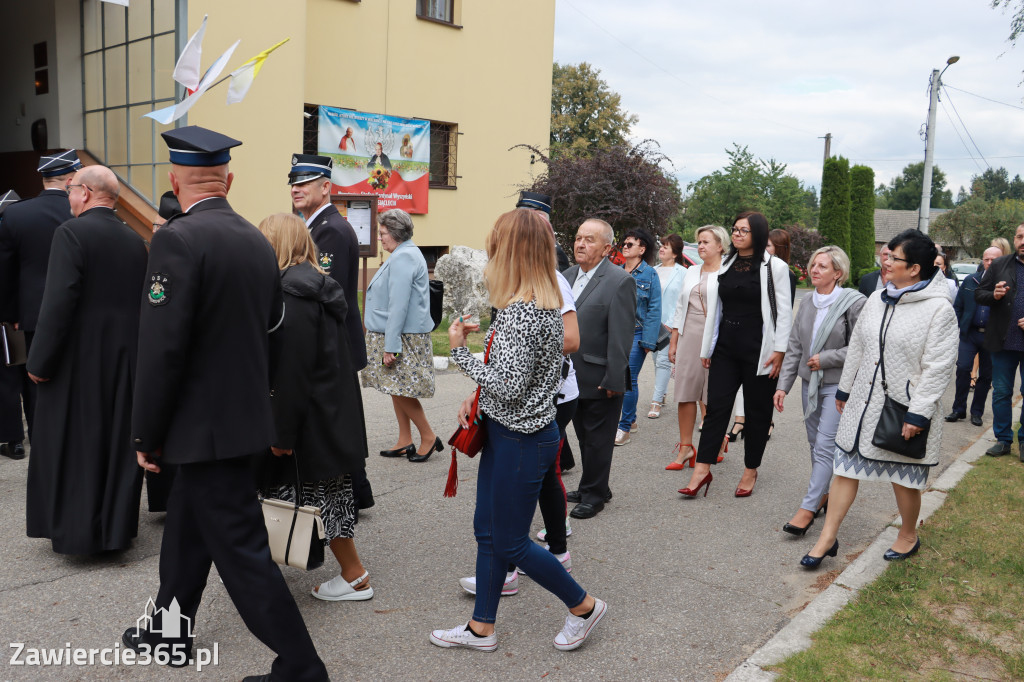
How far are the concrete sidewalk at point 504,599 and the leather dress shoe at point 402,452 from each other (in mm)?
198

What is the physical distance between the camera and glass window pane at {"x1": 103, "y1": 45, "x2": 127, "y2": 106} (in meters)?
12.8

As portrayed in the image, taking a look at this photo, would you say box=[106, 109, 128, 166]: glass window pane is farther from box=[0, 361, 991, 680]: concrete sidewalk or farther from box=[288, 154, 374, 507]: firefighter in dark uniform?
box=[288, 154, 374, 507]: firefighter in dark uniform

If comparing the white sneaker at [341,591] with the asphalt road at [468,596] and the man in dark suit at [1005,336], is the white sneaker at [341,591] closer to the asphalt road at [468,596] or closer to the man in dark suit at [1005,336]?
the asphalt road at [468,596]

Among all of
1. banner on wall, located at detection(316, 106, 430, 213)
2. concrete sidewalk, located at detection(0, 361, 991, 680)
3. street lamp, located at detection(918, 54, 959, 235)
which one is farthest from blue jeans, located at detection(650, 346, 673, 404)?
street lamp, located at detection(918, 54, 959, 235)

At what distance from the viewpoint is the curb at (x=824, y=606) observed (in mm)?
3551

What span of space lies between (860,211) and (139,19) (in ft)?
93.0

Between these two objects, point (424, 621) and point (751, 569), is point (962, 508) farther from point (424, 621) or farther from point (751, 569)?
point (424, 621)

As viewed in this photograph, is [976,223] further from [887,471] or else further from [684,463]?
[887,471]

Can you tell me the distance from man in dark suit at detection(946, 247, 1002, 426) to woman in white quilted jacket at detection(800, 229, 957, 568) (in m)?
4.97

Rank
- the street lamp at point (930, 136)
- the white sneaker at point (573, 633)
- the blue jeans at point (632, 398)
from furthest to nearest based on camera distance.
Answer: the street lamp at point (930, 136)
the blue jeans at point (632, 398)
the white sneaker at point (573, 633)

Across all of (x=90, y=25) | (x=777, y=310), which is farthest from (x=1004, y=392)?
(x=90, y=25)

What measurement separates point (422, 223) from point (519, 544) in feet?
50.7

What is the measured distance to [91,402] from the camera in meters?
4.39

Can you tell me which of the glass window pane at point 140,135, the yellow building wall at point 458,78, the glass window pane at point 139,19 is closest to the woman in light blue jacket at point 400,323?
the glass window pane at point 140,135
